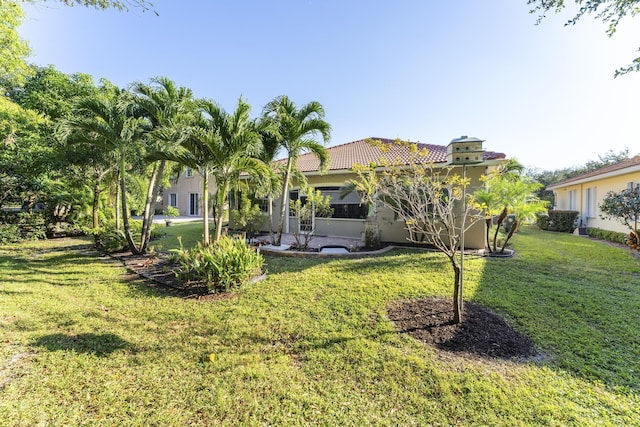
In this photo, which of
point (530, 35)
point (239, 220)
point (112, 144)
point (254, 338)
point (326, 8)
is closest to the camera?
point (254, 338)

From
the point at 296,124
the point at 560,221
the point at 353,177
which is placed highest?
the point at 296,124

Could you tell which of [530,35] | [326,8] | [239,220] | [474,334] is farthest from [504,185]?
[239,220]

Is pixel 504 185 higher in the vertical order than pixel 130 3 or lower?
lower

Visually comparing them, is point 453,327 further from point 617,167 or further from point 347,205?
point 617,167

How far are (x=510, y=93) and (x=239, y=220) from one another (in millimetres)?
13697

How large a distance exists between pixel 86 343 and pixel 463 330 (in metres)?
Answer: 6.25

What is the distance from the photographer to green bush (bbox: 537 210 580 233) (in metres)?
18.3

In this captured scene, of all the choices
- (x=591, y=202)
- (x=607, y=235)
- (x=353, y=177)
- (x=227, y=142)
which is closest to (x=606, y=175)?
(x=607, y=235)

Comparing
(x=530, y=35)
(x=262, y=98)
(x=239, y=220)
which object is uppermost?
(x=530, y=35)

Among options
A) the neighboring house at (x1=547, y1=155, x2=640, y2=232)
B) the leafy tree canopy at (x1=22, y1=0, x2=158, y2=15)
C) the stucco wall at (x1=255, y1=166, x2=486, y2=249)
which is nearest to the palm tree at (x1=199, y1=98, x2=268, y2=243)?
the leafy tree canopy at (x1=22, y1=0, x2=158, y2=15)

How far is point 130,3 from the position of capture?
443 cm

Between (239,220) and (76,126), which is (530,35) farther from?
(76,126)

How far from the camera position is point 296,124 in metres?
10.0

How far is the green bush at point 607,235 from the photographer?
42.6ft
